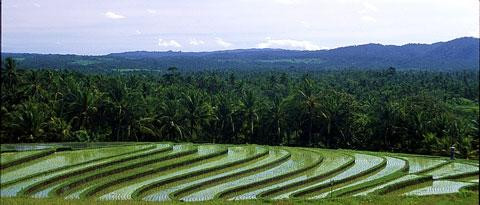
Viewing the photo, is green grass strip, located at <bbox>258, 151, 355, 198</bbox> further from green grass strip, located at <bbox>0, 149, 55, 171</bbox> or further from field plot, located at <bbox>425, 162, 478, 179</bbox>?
green grass strip, located at <bbox>0, 149, 55, 171</bbox>

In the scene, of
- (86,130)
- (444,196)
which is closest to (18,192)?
(444,196)

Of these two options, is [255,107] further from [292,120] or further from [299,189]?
[299,189]

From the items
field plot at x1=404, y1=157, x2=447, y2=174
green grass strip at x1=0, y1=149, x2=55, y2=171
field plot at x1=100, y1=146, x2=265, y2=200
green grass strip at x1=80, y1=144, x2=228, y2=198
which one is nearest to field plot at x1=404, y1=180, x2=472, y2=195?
field plot at x1=404, y1=157, x2=447, y2=174

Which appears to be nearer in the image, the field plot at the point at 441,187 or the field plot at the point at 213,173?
the field plot at the point at 441,187

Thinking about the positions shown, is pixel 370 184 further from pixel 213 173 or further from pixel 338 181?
pixel 213 173

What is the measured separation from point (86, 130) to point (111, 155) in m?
10.1

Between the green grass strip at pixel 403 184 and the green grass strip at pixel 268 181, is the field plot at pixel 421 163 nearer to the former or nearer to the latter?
the green grass strip at pixel 403 184

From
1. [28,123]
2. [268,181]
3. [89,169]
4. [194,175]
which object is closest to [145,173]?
[194,175]

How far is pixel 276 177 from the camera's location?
70.6 feet

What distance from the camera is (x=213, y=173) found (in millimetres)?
22531

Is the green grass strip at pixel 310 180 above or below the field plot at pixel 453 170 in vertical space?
below

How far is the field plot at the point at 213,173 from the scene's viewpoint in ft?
60.3

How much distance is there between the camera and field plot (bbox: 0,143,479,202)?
18391 mm

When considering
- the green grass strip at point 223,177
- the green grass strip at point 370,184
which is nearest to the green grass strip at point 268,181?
the green grass strip at point 223,177
